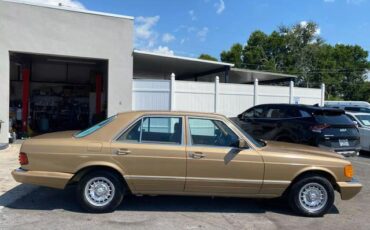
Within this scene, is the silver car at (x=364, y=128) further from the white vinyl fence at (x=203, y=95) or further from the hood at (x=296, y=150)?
the hood at (x=296, y=150)

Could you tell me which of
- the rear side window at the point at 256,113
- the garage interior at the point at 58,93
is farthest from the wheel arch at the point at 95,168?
the garage interior at the point at 58,93

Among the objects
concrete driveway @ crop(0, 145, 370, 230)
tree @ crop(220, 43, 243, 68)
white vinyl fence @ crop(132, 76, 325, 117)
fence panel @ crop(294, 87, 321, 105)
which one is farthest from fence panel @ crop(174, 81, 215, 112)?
tree @ crop(220, 43, 243, 68)

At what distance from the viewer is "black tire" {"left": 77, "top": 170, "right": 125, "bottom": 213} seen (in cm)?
630

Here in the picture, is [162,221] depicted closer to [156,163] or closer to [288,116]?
[156,163]

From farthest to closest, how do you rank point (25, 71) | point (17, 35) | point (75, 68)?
point (75, 68) < point (25, 71) < point (17, 35)

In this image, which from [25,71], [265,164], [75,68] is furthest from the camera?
[75,68]

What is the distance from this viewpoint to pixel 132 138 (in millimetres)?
6484

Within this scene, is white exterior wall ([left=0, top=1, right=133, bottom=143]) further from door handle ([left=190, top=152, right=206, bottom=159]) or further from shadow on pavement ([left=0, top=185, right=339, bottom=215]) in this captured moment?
door handle ([left=190, top=152, right=206, bottom=159])

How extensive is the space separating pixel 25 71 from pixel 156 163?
40.8 ft

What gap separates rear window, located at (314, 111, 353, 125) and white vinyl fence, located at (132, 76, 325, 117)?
671 centimetres

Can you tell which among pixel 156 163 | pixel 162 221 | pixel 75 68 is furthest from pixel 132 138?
pixel 75 68

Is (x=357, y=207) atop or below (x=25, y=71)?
below

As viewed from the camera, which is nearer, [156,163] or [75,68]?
[156,163]

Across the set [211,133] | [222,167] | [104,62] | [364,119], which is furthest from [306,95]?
[222,167]
